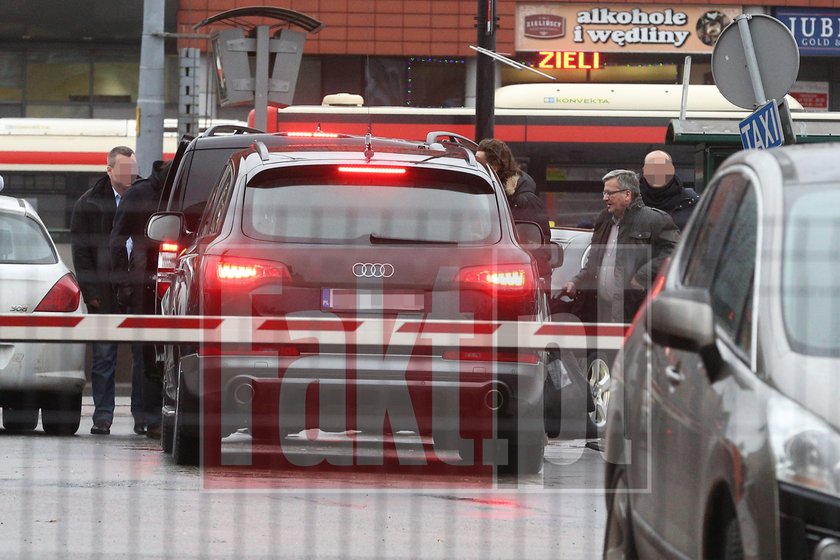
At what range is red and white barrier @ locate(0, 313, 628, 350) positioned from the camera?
6.86 m

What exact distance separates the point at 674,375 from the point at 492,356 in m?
3.78

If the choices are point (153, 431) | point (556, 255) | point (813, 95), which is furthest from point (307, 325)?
point (813, 95)

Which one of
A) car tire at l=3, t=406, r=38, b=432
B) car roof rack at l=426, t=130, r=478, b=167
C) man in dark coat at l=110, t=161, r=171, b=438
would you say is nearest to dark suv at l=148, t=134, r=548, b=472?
car roof rack at l=426, t=130, r=478, b=167

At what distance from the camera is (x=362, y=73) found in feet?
123

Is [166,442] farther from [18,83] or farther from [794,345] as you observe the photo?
[18,83]

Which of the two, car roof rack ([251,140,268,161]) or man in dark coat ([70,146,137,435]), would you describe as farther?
man in dark coat ([70,146,137,435])

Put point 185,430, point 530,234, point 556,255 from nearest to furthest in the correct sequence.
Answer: point 185,430 < point 530,234 < point 556,255

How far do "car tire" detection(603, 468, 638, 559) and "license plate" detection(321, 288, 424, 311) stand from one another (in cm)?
284

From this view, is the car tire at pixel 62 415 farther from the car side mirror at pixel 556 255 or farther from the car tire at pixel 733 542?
the car tire at pixel 733 542

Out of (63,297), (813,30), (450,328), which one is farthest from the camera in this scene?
(813,30)

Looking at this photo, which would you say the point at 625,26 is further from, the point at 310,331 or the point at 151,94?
the point at 310,331

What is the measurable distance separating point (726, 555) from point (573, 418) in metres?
8.17

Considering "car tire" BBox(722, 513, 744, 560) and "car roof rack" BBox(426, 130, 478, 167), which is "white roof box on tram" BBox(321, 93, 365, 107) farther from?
"car tire" BBox(722, 513, 744, 560)

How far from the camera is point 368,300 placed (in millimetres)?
8461
